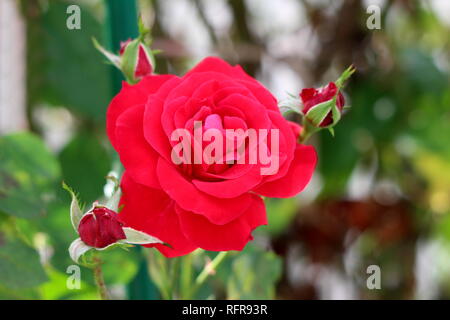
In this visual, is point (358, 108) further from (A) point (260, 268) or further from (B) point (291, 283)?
(A) point (260, 268)

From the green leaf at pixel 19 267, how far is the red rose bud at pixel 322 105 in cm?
20

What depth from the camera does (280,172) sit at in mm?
286

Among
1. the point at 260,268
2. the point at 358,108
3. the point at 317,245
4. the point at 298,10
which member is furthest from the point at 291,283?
the point at 260,268

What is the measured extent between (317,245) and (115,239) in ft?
2.80

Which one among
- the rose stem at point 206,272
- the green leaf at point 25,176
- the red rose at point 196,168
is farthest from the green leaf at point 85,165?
the red rose at point 196,168

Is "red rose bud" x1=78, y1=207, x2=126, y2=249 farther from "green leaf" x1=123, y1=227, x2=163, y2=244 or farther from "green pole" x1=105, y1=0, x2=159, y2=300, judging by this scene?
"green pole" x1=105, y1=0, x2=159, y2=300

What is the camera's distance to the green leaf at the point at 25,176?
0.44 meters

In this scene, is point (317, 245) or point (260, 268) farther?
point (317, 245)
